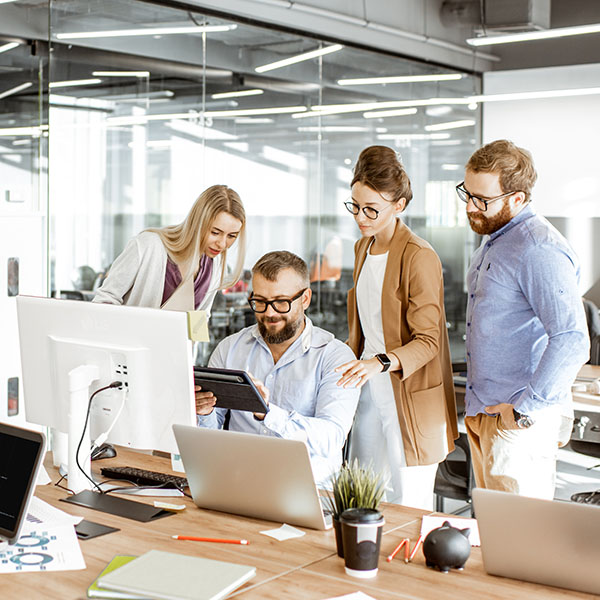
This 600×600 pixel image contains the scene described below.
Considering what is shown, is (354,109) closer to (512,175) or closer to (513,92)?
(513,92)

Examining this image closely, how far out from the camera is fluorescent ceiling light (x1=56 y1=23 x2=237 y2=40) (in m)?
5.49

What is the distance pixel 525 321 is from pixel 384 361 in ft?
1.58

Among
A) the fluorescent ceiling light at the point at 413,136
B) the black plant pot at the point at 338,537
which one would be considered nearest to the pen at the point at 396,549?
the black plant pot at the point at 338,537

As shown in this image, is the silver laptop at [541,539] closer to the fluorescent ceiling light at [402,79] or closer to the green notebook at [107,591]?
the green notebook at [107,591]

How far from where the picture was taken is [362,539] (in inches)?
73.9

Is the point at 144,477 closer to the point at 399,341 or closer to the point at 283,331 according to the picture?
the point at 283,331

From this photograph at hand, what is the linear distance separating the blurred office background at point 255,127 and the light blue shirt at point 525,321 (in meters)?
2.63

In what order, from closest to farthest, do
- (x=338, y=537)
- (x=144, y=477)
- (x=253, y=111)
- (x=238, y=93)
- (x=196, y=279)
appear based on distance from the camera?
(x=338, y=537)
(x=144, y=477)
(x=196, y=279)
(x=238, y=93)
(x=253, y=111)

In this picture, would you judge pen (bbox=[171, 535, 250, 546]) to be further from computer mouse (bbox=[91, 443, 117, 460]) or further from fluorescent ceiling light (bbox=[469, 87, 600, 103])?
fluorescent ceiling light (bbox=[469, 87, 600, 103])

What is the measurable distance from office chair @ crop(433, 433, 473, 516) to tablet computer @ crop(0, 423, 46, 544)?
2.27 m

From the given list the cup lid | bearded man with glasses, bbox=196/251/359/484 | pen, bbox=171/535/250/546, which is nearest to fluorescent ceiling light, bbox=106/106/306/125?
bearded man with glasses, bbox=196/251/359/484

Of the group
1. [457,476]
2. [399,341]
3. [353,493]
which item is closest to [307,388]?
[399,341]

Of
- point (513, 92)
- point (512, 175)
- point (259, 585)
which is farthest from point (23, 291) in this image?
point (513, 92)

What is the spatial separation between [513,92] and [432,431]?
6.52 metres
